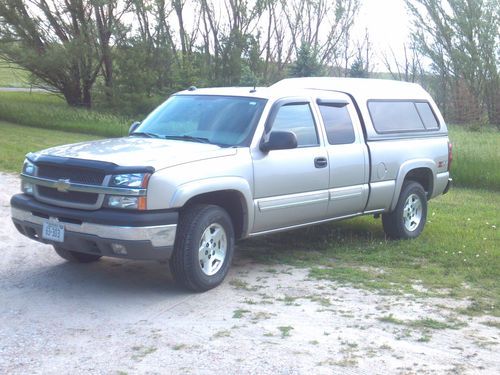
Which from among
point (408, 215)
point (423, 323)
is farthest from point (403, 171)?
point (423, 323)

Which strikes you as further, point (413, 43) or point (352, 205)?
point (413, 43)

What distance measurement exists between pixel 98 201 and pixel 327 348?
224cm

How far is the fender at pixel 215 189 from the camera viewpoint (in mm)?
6035

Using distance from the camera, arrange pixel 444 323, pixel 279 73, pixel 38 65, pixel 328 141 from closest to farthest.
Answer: pixel 444 323 → pixel 328 141 → pixel 38 65 → pixel 279 73

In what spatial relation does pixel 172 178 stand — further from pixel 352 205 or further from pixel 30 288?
pixel 352 205

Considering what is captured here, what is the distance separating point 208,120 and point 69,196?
1.73 metres

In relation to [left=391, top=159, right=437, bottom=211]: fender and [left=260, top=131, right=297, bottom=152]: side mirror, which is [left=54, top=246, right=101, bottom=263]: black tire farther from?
[left=391, top=159, right=437, bottom=211]: fender

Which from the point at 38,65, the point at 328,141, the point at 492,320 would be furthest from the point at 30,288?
the point at 38,65

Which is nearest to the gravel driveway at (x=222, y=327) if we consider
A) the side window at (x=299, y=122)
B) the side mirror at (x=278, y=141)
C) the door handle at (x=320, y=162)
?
the door handle at (x=320, y=162)

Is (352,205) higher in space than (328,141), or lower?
lower

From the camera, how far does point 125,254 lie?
5934 millimetres

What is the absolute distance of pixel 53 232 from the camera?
20.4 ft

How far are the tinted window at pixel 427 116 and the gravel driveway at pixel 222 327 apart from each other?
10.4 ft

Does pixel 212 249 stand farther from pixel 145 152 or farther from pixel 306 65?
pixel 306 65
